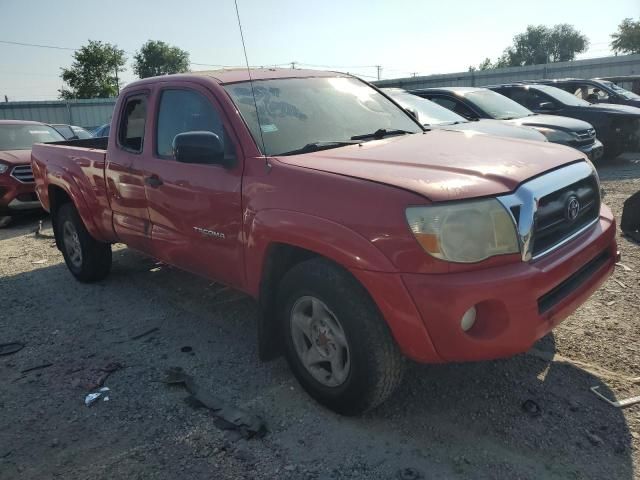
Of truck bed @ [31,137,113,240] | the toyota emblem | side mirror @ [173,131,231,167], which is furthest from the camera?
truck bed @ [31,137,113,240]

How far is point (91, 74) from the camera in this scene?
48.1m

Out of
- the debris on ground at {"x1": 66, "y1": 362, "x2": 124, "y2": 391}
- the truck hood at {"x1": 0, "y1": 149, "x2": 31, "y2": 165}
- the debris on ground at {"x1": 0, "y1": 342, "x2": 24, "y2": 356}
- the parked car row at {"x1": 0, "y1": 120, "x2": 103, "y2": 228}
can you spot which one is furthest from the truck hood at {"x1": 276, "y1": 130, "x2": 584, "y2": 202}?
the truck hood at {"x1": 0, "y1": 149, "x2": 31, "y2": 165}

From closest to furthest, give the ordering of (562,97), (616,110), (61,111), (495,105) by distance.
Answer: (495,105) → (616,110) → (562,97) → (61,111)

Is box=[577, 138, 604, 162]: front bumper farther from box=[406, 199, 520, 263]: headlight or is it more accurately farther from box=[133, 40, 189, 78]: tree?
box=[133, 40, 189, 78]: tree

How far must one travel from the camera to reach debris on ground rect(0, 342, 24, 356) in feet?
13.1

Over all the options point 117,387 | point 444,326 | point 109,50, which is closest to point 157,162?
point 117,387

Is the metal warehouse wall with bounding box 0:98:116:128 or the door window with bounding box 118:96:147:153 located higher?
the metal warehouse wall with bounding box 0:98:116:128

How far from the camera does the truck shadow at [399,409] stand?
2.49 meters

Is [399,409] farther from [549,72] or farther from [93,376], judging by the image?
[549,72]

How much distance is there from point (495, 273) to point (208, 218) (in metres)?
1.85

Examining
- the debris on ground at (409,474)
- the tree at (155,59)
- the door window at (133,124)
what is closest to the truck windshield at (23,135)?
the door window at (133,124)

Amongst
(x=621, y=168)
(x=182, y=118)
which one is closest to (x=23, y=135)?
(x=182, y=118)

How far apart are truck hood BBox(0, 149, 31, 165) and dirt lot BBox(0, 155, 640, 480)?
17.5 ft

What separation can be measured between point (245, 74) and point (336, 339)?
2071mm
